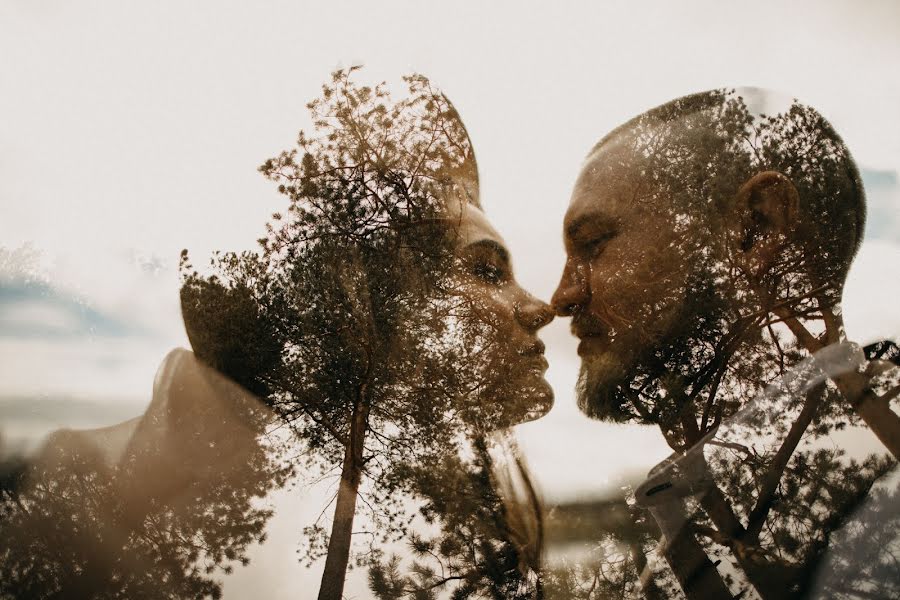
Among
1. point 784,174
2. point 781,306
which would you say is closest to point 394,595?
point 781,306

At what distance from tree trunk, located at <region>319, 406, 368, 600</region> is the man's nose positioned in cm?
144

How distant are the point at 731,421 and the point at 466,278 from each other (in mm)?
1603

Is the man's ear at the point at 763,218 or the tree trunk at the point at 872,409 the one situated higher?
the man's ear at the point at 763,218

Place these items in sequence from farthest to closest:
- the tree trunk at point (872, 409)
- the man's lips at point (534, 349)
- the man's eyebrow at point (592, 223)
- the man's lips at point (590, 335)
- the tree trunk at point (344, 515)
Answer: the man's lips at point (534, 349) < the man's lips at point (590, 335) < the man's eyebrow at point (592, 223) < the tree trunk at point (344, 515) < the tree trunk at point (872, 409)

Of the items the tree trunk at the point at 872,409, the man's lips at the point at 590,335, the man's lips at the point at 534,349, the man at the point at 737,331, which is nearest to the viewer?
the tree trunk at the point at 872,409

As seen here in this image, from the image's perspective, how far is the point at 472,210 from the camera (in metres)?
2.56

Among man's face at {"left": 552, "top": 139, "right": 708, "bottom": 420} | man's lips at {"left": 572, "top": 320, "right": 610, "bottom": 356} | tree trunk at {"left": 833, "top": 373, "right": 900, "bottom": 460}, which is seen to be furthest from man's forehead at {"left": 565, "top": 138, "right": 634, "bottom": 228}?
tree trunk at {"left": 833, "top": 373, "right": 900, "bottom": 460}

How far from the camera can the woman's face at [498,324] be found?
2.42m

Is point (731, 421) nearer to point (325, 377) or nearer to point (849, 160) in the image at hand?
point (849, 160)

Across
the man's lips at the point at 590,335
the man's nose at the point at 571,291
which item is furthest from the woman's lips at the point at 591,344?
the man's nose at the point at 571,291

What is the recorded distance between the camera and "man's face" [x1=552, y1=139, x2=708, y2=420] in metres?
2.08

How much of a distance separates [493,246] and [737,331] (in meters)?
1.41

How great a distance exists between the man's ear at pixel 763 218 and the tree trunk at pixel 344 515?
2.32 m

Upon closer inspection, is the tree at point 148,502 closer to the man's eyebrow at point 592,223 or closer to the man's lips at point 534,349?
the man's lips at point 534,349
